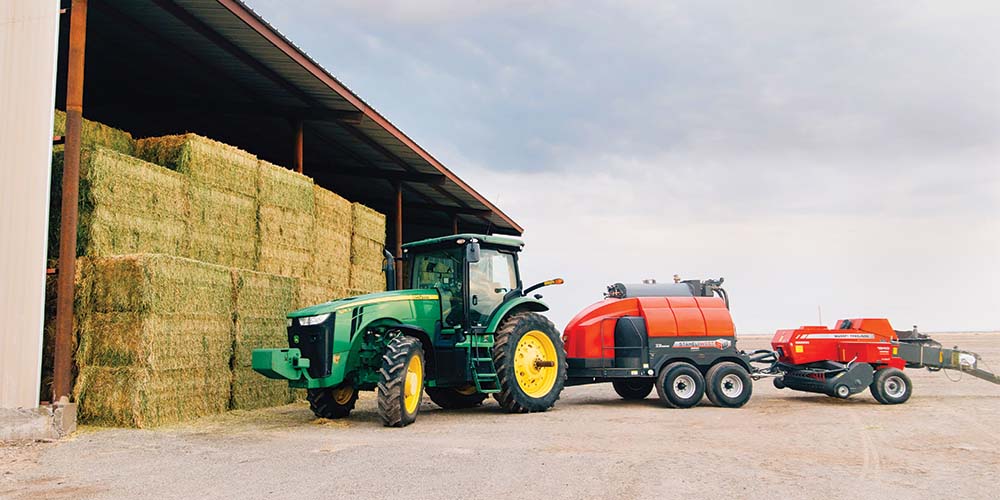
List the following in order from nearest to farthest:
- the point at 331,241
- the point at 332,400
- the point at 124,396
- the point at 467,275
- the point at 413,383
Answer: the point at 124,396 < the point at 413,383 < the point at 332,400 < the point at 467,275 < the point at 331,241

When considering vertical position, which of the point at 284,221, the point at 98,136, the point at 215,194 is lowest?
the point at 284,221

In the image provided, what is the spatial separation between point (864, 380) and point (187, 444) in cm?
1000

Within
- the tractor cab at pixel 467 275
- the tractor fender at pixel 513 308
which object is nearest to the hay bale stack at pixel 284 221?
the tractor cab at pixel 467 275

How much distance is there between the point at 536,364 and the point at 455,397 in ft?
5.34

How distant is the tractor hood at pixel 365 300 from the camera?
962 centimetres

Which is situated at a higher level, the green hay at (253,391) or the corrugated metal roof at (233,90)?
the corrugated metal roof at (233,90)

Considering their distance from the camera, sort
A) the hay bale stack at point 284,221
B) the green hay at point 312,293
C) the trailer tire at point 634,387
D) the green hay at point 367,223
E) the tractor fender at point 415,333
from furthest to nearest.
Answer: the green hay at point 367,223 < the trailer tire at point 634,387 < the green hay at point 312,293 < the hay bale stack at point 284,221 < the tractor fender at point 415,333

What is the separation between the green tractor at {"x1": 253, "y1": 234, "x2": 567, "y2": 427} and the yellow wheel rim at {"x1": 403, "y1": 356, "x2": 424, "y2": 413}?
0.01 m

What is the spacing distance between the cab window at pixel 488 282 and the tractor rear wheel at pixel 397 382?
142 centimetres

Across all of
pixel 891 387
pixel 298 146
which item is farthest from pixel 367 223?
pixel 891 387

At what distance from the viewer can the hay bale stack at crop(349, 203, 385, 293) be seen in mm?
15250

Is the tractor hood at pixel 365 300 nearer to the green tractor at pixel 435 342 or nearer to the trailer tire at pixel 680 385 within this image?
the green tractor at pixel 435 342

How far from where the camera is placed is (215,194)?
36.6 feet

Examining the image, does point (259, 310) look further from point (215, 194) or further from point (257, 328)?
point (215, 194)
